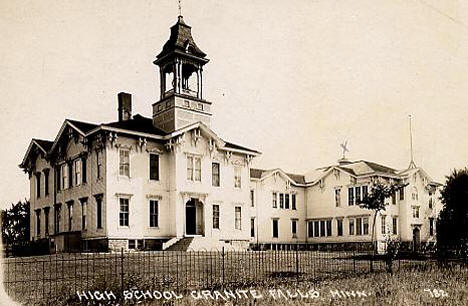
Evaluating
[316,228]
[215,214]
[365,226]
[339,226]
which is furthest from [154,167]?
[316,228]

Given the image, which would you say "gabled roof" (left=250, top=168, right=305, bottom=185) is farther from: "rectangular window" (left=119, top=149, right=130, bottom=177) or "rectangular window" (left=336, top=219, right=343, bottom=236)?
"rectangular window" (left=119, top=149, right=130, bottom=177)

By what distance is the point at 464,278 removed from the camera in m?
7.40

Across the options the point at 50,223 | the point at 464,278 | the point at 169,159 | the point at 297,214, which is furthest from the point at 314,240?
the point at 464,278

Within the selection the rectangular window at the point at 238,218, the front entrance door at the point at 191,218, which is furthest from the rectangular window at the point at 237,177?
the front entrance door at the point at 191,218

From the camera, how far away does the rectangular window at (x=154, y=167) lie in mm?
14930

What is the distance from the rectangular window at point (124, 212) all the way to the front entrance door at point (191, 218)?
219 centimetres

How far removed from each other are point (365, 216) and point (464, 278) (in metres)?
13.6

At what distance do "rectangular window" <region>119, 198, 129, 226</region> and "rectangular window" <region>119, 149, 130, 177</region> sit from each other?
69 centimetres

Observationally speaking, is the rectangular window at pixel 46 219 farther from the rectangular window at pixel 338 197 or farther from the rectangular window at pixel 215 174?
the rectangular window at pixel 338 197

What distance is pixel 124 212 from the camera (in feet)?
46.3

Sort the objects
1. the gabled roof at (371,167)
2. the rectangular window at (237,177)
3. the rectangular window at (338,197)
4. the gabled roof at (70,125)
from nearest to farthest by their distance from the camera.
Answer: the gabled roof at (70,125)
the gabled roof at (371,167)
the rectangular window at (237,177)
the rectangular window at (338,197)

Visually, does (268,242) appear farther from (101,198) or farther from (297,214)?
(101,198)

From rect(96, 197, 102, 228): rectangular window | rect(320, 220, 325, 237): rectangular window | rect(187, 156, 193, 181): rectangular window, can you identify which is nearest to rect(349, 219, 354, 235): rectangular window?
rect(320, 220, 325, 237): rectangular window

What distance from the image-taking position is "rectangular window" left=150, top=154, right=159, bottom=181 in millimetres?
14930
